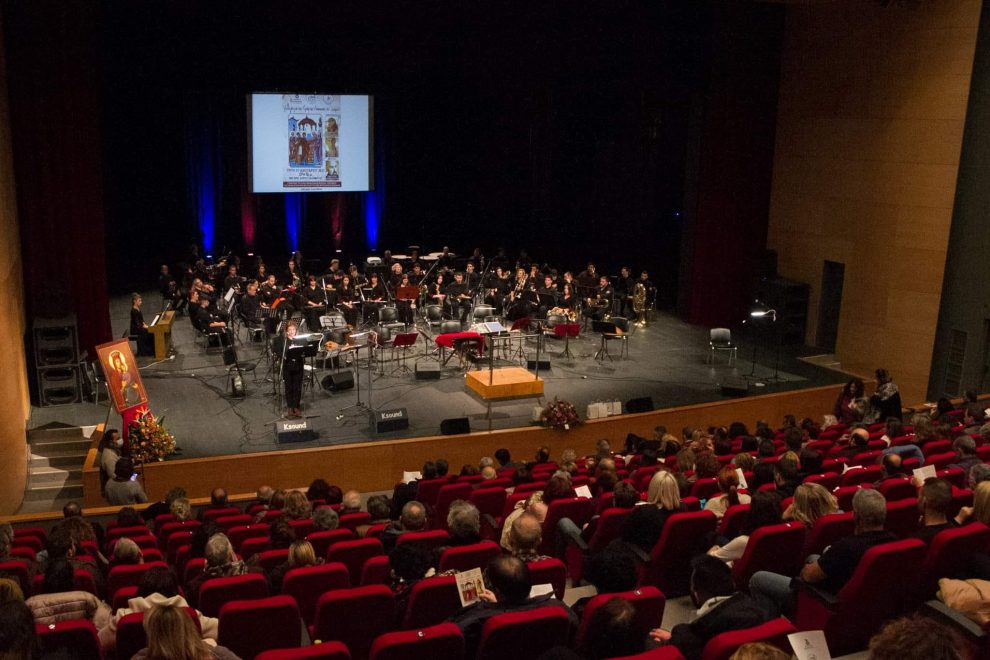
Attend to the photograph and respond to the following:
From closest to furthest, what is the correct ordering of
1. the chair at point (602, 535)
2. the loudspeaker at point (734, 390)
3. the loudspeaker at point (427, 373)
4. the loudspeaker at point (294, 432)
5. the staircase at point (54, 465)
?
the chair at point (602, 535) < the staircase at point (54, 465) < the loudspeaker at point (294, 432) < the loudspeaker at point (734, 390) < the loudspeaker at point (427, 373)

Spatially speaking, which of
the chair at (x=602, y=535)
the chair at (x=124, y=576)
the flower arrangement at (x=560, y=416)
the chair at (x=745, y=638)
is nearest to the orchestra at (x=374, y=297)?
the flower arrangement at (x=560, y=416)

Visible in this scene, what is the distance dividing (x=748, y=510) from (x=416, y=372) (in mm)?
9911

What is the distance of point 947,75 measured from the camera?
1544cm

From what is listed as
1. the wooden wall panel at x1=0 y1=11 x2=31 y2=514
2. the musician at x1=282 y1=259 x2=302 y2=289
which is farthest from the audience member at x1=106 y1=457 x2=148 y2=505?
the musician at x1=282 y1=259 x2=302 y2=289

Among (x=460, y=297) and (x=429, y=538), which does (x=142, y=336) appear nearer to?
(x=460, y=297)

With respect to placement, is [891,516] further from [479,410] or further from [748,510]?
[479,410]

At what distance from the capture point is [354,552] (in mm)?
5992

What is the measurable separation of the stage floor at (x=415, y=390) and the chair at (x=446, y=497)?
4338 millimetres

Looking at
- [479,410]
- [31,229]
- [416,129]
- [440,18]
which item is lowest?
[479,410]

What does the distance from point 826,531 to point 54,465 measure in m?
10.7

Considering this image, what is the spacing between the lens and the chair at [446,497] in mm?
8273

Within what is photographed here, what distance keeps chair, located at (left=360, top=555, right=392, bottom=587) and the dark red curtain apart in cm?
1098

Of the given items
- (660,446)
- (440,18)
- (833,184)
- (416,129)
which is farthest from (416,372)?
(416,129)

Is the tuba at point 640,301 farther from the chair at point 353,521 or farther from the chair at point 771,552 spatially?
the chair at point 771,552
